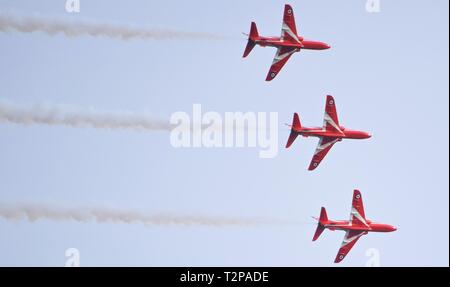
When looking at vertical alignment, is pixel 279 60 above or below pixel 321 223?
above

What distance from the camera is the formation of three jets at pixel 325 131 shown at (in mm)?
84938

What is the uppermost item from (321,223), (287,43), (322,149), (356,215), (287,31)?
(287,31)

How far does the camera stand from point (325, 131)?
87500mm

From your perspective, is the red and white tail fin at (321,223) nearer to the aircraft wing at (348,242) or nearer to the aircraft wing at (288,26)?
the aircraft wing at (348,242)

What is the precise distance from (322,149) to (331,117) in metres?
2.33

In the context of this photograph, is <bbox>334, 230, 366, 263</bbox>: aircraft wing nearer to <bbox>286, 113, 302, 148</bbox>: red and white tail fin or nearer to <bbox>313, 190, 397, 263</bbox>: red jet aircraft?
<bbox>313, 190, 397, 263</bbox>: red jet aircraft

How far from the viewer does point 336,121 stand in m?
88.1

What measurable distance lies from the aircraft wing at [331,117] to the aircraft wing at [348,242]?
269 inches

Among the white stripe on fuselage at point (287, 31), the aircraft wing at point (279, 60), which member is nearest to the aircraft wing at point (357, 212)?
the aircraft wing at point (279, 60)

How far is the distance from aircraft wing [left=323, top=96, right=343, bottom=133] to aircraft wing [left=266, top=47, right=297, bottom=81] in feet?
12.4

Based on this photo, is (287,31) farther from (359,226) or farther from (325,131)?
(359,226)

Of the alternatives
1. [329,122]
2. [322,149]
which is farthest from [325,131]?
[322,149]
